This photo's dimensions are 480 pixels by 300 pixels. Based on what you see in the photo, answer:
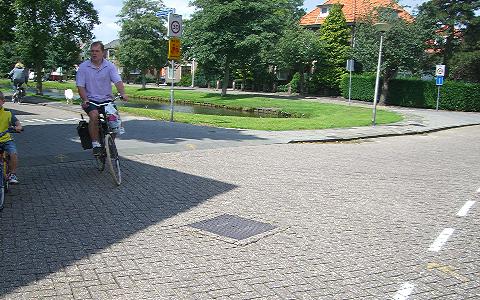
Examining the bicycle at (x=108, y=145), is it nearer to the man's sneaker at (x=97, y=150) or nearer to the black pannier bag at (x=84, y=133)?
the man's sneaker at (x=97, y=150)

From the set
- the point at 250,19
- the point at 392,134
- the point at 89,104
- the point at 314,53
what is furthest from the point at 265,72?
the point at 89,104

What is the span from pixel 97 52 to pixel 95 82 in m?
0.47

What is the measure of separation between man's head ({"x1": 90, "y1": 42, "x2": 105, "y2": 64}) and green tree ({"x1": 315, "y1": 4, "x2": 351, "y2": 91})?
42472 millimetres

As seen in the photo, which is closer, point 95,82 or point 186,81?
point 95,82

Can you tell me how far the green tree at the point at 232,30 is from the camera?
39.9m

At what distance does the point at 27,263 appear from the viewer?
3.99 m

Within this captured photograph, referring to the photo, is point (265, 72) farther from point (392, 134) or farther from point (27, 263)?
point (27, 263)

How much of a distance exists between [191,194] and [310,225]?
1.97m

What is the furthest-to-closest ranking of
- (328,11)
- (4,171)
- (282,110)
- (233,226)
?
(328,11) → (282,110) → (4,171) → (233,226)

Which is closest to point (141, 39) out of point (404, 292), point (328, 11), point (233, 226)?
point (328, 11)

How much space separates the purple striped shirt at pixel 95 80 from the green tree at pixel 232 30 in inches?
1278

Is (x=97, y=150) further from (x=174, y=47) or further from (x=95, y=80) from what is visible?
(x=174, y=47)

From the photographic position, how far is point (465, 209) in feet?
21.4

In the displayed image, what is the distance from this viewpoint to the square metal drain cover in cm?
503
